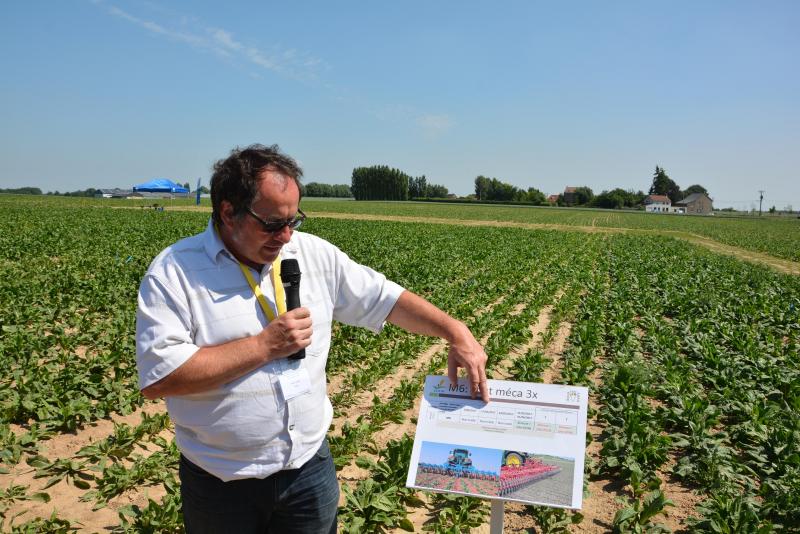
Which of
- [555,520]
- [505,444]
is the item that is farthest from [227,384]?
[555,520]

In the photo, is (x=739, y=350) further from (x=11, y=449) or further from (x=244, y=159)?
(x=11, y=449)

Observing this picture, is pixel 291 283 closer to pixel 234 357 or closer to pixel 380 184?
pixel 234 357

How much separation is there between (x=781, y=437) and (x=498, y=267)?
38.9ft

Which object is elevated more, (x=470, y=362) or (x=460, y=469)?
(x=470, y=362)

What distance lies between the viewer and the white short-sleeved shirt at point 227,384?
1727 millimetres

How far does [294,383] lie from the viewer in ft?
6.42

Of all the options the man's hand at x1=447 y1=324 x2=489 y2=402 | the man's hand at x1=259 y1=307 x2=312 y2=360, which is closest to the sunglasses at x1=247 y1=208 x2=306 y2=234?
the man's hand at x1=259 y1=307 x2=312 y2=360

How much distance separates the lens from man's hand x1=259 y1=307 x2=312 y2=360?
178cm

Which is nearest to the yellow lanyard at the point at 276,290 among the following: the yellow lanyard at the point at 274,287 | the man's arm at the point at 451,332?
the yellow lanyard at the point at 274,287

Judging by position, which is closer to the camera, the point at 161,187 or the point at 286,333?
the point at 286,333

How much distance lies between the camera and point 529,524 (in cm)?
400

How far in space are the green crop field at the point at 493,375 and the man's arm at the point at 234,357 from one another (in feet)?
7.57

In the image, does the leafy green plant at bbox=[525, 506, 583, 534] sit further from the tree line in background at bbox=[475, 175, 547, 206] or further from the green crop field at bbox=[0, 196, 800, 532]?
the tree line in background at bbox=[475, 175, 547, 206]

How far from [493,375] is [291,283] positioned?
5.70 metres
